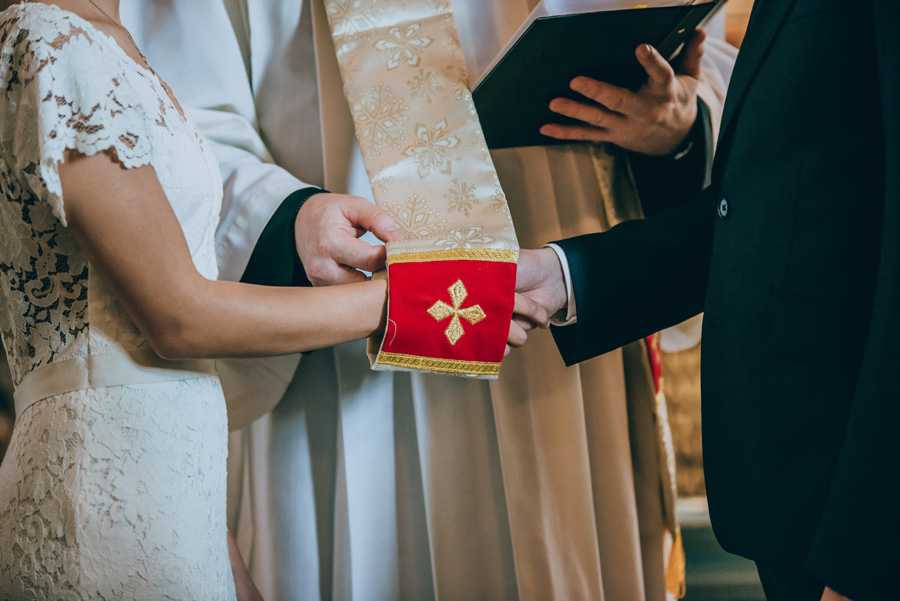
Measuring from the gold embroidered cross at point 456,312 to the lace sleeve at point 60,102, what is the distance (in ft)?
1.54

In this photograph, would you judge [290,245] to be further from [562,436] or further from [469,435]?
[562,436]

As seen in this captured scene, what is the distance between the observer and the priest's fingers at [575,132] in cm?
132

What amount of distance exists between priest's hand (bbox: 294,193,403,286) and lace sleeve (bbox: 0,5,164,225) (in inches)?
14.9

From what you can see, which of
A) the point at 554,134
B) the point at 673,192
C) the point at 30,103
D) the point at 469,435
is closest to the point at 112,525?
the point at 30,103

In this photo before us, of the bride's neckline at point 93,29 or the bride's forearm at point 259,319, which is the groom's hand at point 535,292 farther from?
the bride's neckline at point 93,29

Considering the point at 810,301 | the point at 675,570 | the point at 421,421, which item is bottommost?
the point at 675,570

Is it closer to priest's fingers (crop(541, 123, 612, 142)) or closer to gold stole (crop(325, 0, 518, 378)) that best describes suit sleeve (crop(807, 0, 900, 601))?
gold stole (crop(325, 0, 518, 378))

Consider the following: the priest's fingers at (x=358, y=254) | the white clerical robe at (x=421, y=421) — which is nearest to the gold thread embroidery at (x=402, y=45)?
the white clerical robe at (x=421, y=421)

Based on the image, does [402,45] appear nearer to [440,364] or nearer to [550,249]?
[550,249]

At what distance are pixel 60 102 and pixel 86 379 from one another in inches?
14.1

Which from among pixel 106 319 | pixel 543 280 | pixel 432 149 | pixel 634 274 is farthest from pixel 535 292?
pixel 106 319

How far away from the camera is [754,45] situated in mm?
949

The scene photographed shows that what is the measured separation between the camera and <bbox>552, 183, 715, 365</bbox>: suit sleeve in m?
1.23

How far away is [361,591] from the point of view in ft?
4.80
